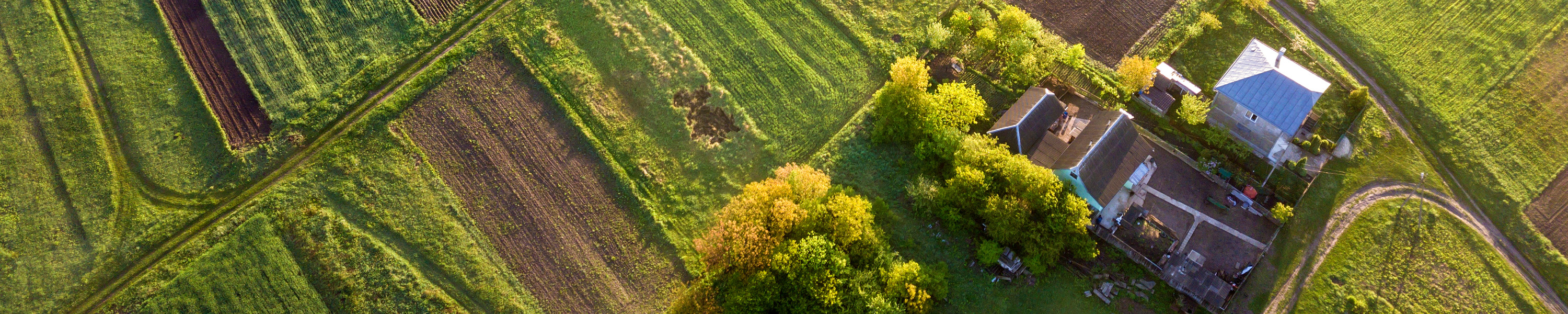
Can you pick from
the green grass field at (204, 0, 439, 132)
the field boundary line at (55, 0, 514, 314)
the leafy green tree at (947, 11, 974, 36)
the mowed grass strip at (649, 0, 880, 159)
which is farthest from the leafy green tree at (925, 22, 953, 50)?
the green grass field at (204, 0, 439, 132)

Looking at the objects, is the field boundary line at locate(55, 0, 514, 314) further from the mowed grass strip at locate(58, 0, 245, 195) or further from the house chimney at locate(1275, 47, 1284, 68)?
the house chimney at locate(1275, 47, 1284, 68)

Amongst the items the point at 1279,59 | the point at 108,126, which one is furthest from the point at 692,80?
the point at 108,126

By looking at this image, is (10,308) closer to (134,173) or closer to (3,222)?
(3,222)

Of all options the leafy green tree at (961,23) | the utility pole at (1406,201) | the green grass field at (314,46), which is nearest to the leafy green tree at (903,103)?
the leafy green tree at (961,23)

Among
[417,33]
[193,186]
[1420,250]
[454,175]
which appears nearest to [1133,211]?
[1420,250]

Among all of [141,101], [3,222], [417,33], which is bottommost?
[3,222]

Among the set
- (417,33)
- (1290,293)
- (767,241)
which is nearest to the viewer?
(767,241)
